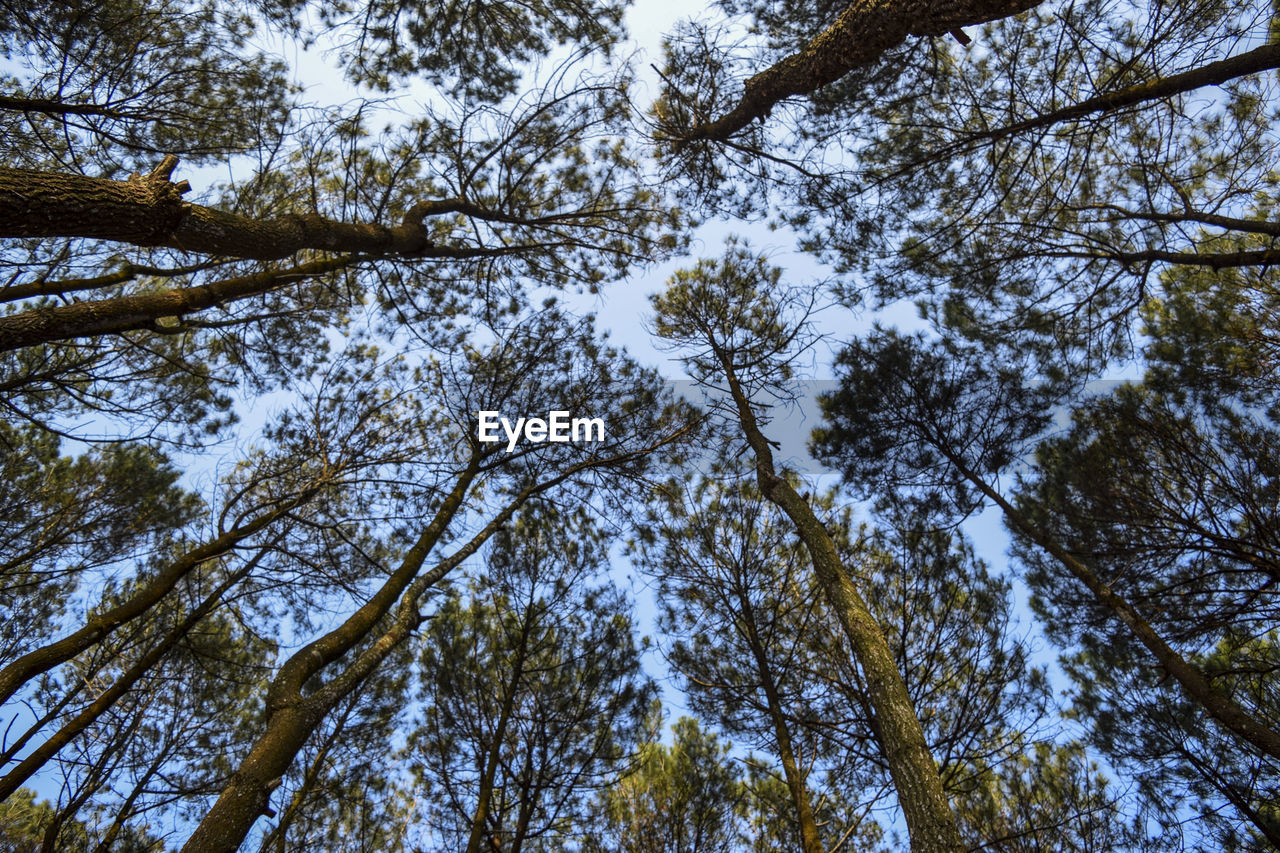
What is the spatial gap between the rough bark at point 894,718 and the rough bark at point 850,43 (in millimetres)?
3125

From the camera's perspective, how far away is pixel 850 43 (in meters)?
3.54

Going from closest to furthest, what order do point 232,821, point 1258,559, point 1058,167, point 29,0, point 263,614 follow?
point 232,821, point 29,0, point 1258,559, point 1058,167, point 263,614

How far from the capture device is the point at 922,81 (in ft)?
15.4

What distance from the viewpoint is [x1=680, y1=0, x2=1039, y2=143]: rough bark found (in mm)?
2975

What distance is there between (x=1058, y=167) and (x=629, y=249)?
12.0 ft

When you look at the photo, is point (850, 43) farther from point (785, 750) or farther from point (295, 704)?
point (785, 750)

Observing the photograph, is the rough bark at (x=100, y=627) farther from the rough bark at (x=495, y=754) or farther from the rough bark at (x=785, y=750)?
the rough bark at (x=785, y=750)

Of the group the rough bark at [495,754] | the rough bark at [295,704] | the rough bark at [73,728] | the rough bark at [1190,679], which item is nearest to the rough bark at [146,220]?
the rough bark at [295,704]

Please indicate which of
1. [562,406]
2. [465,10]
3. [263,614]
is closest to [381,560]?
[263,614]

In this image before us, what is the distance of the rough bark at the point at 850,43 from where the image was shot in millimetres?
2975

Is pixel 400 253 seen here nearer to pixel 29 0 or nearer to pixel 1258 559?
pixel 29 0

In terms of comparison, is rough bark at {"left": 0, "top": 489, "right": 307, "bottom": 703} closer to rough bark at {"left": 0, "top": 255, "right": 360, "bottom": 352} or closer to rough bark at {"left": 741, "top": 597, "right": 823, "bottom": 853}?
rough bark at {"left": 0, "top": 255, "right": 360, "bottom": 352}

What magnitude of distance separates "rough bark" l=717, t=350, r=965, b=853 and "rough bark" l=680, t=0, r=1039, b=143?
3.12 metres

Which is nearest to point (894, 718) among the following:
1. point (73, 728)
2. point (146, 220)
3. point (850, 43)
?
point (850, 43)
